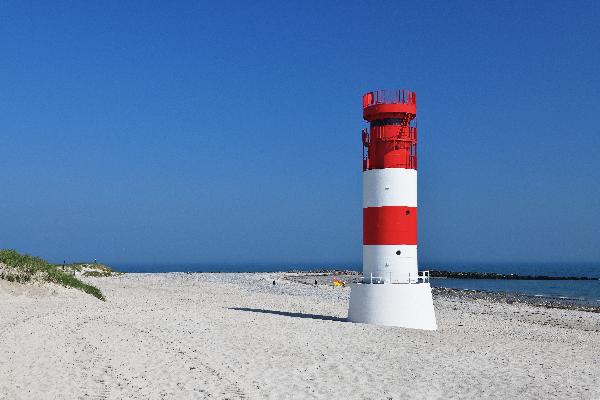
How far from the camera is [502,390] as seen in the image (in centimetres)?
1094

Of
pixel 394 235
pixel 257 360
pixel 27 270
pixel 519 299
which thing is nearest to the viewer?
pixel 257 360

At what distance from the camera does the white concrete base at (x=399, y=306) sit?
18516 mm

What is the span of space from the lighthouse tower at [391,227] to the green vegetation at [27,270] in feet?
37.2

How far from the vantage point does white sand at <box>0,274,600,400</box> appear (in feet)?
33.7

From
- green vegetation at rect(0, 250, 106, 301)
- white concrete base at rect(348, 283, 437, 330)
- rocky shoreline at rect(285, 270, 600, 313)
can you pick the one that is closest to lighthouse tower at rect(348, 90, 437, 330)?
white concrete base at rect(348, 283, 437, 330)

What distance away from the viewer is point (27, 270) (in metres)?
22.1

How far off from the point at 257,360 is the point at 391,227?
782cm

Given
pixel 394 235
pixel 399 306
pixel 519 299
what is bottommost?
pixel 519 299

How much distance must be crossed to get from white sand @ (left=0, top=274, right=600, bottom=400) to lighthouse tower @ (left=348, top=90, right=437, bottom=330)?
109 centimetres

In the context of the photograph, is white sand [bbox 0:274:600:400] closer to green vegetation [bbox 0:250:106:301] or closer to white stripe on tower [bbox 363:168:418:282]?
white stripe on tower [bbox 363:168:418:282]

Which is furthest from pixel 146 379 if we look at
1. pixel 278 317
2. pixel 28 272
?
pixel 28 272

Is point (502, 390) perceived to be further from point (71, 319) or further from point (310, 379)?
point (71, 319)

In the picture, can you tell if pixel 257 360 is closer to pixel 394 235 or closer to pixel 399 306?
pixel 399 306

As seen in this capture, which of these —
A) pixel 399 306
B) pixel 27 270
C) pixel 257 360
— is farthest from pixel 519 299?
pixel 257 360
